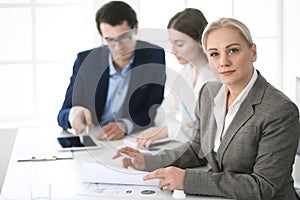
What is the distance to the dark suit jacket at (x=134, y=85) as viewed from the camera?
7.98ft

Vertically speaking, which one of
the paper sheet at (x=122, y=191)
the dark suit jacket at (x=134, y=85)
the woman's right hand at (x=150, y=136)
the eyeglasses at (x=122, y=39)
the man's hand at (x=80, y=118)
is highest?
the eyeglasses at (x=122, y=39)

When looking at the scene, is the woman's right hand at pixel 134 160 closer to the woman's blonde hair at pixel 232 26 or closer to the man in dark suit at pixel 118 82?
the man in dark suit at pixel 118 82

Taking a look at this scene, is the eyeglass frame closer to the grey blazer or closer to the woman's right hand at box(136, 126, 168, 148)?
the woman's right hand at box(136, 126, 168, 148)

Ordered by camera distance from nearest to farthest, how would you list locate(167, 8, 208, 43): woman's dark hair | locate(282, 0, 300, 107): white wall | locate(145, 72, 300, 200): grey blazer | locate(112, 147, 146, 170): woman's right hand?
locate(145, 72, 300, 200): grey blazer, locate(112, 147, 146, 170): woman's right hand, locate(167, 8, 208, 43): woman's dark hair, locate(282, 0, 300, 107): white wall

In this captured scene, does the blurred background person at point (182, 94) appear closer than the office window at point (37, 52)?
Yes

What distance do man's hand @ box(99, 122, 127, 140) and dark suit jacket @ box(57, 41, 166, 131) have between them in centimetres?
4

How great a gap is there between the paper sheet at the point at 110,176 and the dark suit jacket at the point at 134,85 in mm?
551

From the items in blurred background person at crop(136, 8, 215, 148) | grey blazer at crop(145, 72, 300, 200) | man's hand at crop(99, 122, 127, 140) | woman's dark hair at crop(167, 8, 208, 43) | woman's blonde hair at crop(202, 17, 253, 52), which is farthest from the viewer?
woman's dark hair at crop(167, 8, 208, 43)

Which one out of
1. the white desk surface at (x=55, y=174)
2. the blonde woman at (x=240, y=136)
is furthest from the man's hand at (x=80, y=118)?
the blonde woman at (x=240, y=136)

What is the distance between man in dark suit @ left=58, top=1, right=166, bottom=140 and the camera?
7.92 feet

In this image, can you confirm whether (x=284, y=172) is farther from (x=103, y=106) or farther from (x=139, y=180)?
(x=103, y=106)

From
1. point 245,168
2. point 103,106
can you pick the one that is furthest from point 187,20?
point 245,168

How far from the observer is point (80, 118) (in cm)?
260

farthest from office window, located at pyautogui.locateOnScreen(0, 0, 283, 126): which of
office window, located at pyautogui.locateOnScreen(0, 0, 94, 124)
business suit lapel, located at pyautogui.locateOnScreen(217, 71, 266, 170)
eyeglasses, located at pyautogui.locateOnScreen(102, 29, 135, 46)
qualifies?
business suit lapel, located at pyautogui.locateOnScreen(217, 71, 266, 170)
